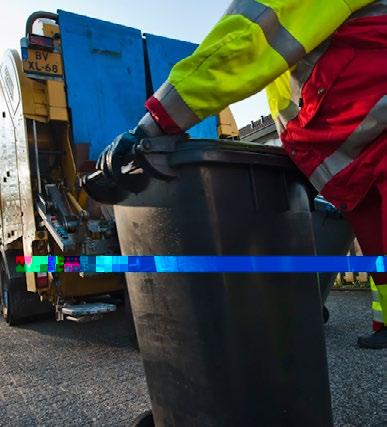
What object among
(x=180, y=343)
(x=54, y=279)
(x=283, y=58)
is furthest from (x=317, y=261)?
(x=54, y=279)

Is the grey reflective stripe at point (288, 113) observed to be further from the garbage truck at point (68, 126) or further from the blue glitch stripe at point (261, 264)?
the garbage truck at point (68, 126)

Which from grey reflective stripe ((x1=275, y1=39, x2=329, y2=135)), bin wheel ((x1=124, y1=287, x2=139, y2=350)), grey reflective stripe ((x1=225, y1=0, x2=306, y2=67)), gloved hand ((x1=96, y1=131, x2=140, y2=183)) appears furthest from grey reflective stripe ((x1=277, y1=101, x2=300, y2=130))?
bin wheel ((x1=124, y1=287, x2=139, y2=350))

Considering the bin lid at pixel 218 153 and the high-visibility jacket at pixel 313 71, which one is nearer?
the high-visibility jacket at pixel 313 71

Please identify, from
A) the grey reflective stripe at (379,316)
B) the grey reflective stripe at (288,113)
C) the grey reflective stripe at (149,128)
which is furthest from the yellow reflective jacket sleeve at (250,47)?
the grey reflective stripe at (379,316)

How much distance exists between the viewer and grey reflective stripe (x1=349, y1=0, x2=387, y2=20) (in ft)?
4.61

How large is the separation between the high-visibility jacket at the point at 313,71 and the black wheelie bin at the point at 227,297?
0.17m

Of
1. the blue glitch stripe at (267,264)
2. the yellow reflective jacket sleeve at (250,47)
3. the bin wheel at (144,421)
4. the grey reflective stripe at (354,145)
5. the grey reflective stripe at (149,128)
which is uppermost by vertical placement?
the yellow reflective jacket sleeve at (250,47)

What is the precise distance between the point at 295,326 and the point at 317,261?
24 centimetres

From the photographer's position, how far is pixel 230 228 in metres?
1.52

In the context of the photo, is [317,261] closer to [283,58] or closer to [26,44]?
[283,58]

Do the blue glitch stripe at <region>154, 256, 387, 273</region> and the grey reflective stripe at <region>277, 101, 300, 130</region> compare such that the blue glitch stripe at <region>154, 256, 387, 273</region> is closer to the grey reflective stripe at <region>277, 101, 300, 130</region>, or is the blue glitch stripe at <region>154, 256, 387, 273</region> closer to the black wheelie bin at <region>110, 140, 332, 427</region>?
the black wheelie bin at <region>110, 140, 332, 427</region>

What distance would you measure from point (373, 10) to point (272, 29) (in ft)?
1.06

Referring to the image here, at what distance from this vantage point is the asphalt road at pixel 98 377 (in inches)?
Result: 103

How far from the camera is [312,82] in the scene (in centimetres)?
154
